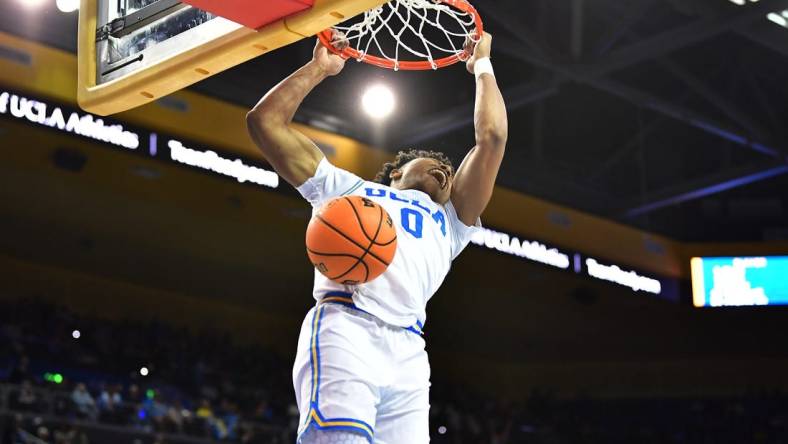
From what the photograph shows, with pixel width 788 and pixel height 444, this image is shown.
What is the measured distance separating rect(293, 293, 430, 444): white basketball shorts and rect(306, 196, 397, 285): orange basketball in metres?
0.19

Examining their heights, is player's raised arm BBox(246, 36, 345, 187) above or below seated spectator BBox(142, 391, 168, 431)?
below

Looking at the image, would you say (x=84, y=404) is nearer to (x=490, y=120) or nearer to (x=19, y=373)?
(x=19, y=373)

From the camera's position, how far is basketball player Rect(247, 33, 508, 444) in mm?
3820

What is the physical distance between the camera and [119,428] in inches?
480

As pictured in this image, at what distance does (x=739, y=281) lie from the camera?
16031 millimetres

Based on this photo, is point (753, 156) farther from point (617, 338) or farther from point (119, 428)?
point (119, 428)

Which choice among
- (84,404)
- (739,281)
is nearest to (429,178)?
(84,404)

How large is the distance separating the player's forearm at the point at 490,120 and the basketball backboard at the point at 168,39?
2.65 ft

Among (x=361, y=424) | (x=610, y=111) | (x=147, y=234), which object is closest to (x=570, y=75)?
(x=610, y=111)

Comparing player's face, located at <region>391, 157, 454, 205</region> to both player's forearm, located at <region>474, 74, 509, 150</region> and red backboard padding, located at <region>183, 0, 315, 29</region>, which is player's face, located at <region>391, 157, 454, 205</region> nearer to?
player's forearm, located at <region>474, 74, 509, 150</region>

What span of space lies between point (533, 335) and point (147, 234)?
23.6ft

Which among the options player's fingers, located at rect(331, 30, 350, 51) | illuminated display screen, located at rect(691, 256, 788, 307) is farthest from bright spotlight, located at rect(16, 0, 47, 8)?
illuminated display screen, located at rect(691, 256, 788, 307)

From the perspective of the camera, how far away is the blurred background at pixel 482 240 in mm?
12055

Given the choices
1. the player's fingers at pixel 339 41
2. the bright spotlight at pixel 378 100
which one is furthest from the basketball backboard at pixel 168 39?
the bright spotlight at pixel 378 100
